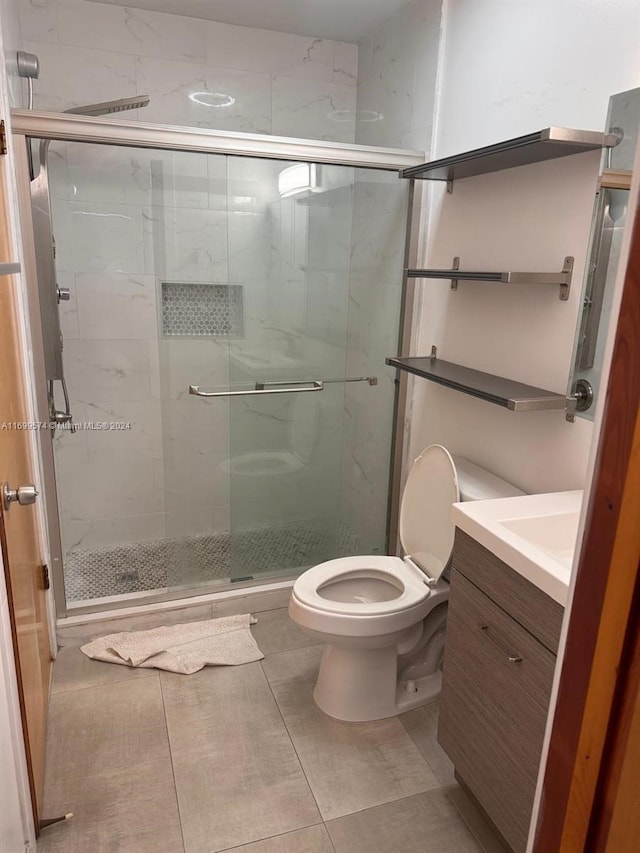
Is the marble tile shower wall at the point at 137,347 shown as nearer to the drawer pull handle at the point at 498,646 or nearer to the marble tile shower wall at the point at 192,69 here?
the marble tile shower wall at the point at 192,69

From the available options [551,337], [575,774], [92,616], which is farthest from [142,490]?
[575,774]

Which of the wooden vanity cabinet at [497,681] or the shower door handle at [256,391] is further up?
the shower door handle at [256,391]

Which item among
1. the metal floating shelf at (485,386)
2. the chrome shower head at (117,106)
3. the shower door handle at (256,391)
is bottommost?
the shower door handle at (256,391)

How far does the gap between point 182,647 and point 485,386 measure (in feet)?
4.94

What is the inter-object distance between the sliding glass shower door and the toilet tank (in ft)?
2.44

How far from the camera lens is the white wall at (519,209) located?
1671 millimetres

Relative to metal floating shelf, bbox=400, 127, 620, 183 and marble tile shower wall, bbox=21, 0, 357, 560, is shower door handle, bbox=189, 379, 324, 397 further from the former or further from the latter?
metal floating shelf, bbox=400, 127, 620, 183

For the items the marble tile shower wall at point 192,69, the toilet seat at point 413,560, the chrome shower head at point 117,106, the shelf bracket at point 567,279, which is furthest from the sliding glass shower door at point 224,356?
the shelf bracket at point 567,279

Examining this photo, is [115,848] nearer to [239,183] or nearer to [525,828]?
[525,828]

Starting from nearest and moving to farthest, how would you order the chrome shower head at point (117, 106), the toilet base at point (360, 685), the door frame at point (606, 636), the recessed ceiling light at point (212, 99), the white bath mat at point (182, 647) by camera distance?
1. the door frame at point (606, 636)
2. the toilet base at point (360, 685)
3. the chrome shower head at point (117, 106)
4. the white bath mat at point (182, 647)
5. the recessed ceiling light at point (212, 99)

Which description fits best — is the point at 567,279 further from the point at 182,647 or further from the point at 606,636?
the point at 182,647

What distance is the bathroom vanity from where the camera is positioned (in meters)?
1.33

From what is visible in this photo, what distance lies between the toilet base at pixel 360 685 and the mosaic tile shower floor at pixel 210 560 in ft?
2.43

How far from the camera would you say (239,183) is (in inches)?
93.6
